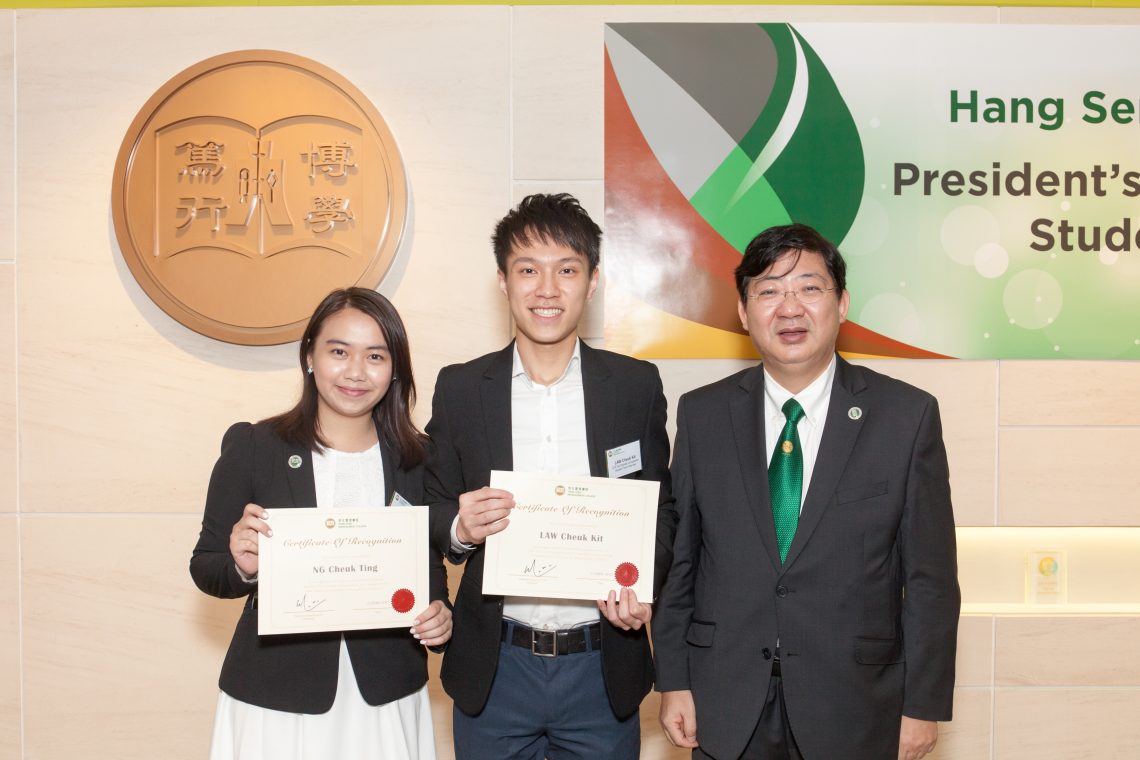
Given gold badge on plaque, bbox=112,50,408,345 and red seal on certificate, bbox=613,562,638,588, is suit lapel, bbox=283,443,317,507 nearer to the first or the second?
red seal on certificate, bbox=613,562,638,588

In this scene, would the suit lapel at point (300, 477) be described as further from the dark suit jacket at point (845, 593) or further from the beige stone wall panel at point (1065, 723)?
the beige stone wall panel at point (1065, 723)

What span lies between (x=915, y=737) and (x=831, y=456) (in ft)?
2.09

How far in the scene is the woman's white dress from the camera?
6.13 feet

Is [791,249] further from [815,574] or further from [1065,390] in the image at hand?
[1065,390]

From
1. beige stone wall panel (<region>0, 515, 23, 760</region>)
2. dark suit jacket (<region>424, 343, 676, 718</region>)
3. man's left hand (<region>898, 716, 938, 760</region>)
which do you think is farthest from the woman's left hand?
beige stone wall panel (<region>0, 515, 23, 760</region>)

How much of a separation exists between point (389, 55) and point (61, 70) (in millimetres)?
1210

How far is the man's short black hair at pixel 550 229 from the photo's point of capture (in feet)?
6.89

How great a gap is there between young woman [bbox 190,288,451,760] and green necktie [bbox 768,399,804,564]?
0.80 meters

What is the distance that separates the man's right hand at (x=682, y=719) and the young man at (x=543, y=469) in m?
0.12

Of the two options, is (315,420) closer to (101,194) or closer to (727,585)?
(727,585)

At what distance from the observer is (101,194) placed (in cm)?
307

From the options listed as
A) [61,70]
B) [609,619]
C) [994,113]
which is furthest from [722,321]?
[61,70]

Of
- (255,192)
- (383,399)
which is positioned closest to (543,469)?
(383,399)

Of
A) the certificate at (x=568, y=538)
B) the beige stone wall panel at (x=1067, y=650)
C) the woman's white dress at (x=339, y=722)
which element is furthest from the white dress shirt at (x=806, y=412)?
the beige stone wall panel at (x=1067, y=650)
